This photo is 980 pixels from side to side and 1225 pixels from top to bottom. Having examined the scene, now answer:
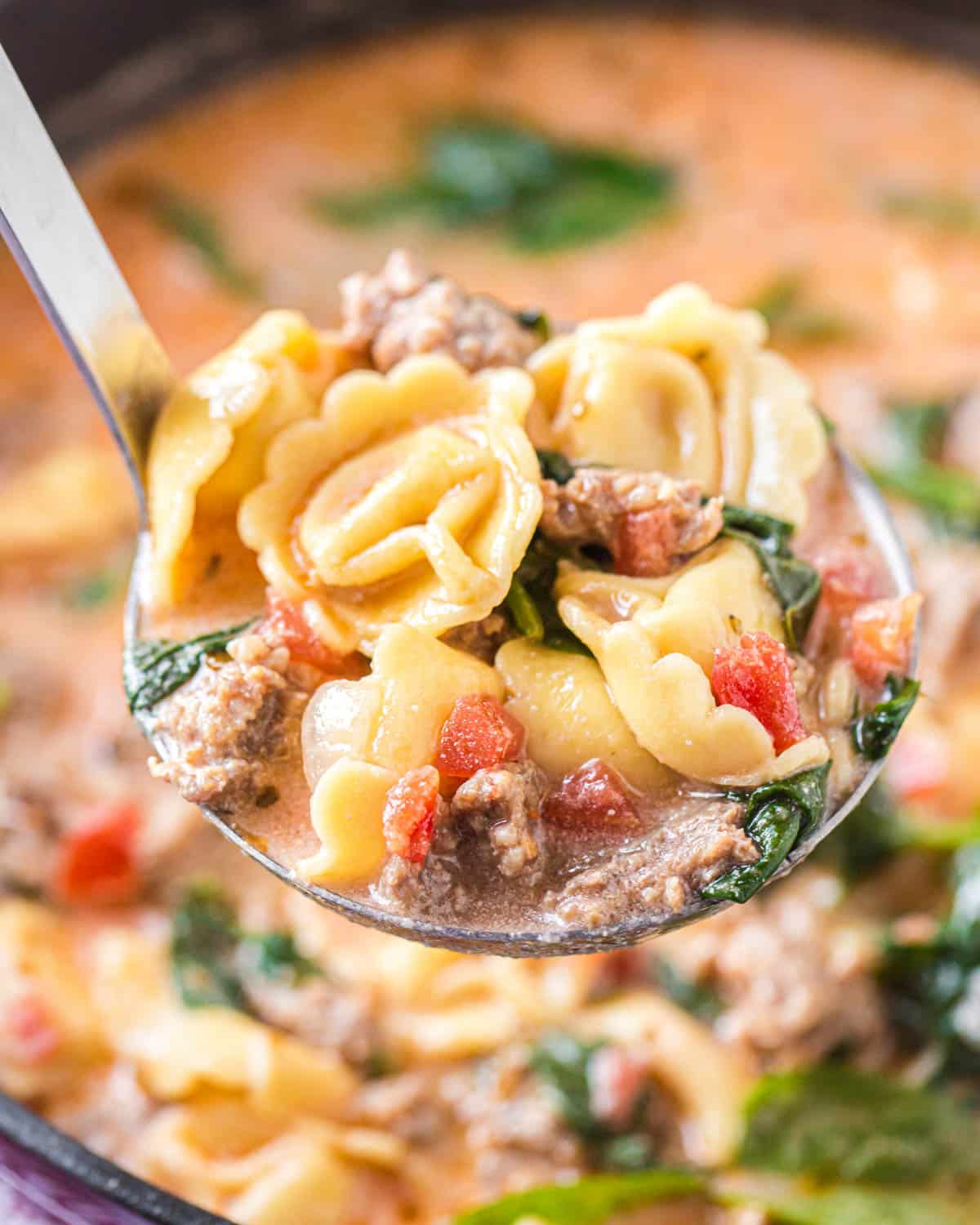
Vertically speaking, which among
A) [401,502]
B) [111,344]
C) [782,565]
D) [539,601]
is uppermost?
[111,344]

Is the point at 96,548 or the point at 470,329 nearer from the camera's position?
the point at 470,329

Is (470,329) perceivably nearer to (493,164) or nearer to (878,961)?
(878,961)

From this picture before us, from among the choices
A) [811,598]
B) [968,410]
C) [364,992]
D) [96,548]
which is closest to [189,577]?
[811,598]

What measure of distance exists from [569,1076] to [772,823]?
1.58 m

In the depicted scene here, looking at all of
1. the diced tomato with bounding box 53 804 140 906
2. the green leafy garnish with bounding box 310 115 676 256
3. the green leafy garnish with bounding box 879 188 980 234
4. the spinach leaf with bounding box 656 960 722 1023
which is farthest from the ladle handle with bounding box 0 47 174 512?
the green leafy garnish with bounding box 879 188 980 234

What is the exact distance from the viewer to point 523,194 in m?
6.00

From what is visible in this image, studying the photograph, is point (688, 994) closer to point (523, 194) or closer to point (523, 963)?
point (523, 963)

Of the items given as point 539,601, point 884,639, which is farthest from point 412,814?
point 884,639

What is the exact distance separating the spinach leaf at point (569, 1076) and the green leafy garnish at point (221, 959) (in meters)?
0.67

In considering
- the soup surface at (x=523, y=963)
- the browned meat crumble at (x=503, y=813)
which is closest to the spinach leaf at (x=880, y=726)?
the browned meat crumble at (x=503, y=813)

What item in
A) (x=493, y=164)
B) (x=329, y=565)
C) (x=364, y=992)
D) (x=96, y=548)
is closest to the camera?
(x=329, y=565)

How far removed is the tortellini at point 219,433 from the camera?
2709mm

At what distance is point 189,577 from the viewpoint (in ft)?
9.33

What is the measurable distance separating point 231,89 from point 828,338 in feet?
9.47
